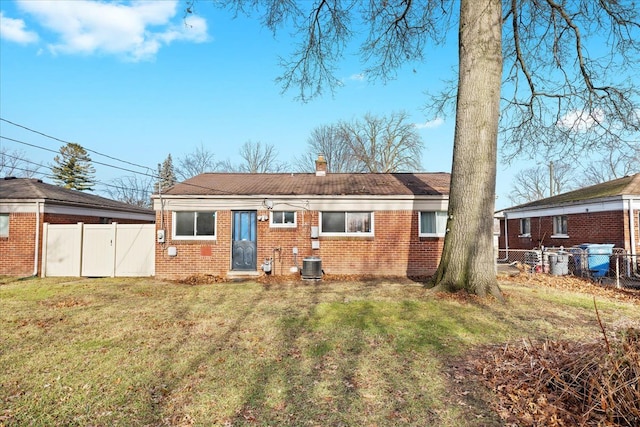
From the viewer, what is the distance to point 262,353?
496cm

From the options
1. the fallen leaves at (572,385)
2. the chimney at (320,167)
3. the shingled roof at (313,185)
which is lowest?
the fallen leaves at (572,385)

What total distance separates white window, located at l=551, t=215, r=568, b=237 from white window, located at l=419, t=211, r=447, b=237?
7737 millimetres

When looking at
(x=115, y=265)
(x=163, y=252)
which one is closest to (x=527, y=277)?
(x=163, y=252)

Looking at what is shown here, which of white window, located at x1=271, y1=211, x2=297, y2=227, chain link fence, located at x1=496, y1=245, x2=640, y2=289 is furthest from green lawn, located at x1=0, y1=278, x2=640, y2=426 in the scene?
chain link fence, located at x1=496, y1=245, x2=640, y2=289

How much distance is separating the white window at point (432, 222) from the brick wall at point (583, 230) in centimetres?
679

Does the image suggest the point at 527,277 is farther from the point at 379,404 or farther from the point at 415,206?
the point at 379,404

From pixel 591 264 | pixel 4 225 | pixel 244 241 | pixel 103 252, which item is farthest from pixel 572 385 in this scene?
pixel 4 225

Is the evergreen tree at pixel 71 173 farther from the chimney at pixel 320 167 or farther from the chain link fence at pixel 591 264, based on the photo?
the chain link fence at pixel 591 264

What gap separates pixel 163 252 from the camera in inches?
496

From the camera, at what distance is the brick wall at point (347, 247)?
1265 centimetres

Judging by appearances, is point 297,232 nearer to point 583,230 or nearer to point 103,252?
point 103,252

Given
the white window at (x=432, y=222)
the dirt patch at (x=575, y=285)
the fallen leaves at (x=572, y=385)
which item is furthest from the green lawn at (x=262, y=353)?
the white window at (x=432, y=222)

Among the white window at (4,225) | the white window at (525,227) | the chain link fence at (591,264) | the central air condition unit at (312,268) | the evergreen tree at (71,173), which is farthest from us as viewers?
the evergreen tree at (71,173)

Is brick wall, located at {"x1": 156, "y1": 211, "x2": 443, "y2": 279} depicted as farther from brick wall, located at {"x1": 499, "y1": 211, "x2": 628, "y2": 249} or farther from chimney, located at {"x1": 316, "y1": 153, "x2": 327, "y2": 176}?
brick wall, located at {"x1": 499, "y1": 211, "x2": 628, "y2": 249}
